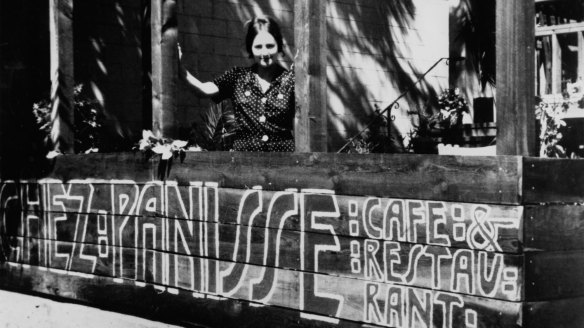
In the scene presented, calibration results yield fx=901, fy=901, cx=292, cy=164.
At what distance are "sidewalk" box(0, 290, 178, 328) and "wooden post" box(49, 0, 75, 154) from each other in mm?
1165

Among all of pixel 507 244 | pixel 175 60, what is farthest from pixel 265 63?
pixel 507 244

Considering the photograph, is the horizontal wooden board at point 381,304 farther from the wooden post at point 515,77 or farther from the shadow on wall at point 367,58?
the shadow on wall at point 367,58

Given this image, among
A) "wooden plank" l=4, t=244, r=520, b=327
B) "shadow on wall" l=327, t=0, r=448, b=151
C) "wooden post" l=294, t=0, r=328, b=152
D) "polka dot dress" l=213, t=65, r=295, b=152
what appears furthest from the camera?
"shadow on wall" l=327, t=0, r=448, b=151

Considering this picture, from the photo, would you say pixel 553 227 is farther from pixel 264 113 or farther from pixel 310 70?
pixel 264 113

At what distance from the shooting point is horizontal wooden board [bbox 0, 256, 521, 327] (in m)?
3.84

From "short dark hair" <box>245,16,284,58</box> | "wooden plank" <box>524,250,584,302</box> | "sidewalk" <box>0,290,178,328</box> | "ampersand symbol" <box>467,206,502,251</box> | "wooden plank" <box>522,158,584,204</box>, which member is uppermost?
"short dark hair" <box>245,16,284,58</box>

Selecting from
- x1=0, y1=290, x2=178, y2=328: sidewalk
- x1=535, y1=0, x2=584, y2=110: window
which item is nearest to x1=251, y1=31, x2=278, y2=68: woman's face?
x1=0, y1=290, x2=178, y2=328: sidewalk

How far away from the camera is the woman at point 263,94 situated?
553cm

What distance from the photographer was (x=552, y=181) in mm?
3756

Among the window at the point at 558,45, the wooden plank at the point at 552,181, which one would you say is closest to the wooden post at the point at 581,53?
the window at the point at 558,45

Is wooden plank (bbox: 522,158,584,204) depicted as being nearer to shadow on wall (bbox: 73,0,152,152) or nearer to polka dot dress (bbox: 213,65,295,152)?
polka dot dress (bbox: 213,65,295,152)

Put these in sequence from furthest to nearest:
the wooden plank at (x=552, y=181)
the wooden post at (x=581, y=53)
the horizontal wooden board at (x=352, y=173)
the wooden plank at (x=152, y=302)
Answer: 1. the wooden post at (x=581, y=53)
2. the wooden plank at (x=152, y=302)
3. the horizontal wooden board at (x=352, y=173)
4. the wooden plank at (x=552, y=181)

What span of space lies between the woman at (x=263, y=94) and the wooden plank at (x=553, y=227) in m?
2.13

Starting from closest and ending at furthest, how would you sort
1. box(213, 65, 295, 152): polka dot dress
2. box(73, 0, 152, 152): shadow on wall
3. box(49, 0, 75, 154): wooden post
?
box(213, 65, 295, 152): polka dot dress
box(49, 0, 75, 154): wooden post
box(73, 0, 152, 152): shadow on wall
